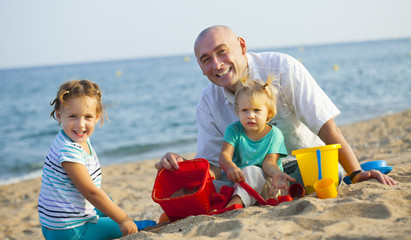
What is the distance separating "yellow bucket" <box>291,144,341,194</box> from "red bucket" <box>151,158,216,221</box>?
27.6 inches

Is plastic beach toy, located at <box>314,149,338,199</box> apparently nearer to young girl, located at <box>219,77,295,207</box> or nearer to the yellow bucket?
the yellow bucket

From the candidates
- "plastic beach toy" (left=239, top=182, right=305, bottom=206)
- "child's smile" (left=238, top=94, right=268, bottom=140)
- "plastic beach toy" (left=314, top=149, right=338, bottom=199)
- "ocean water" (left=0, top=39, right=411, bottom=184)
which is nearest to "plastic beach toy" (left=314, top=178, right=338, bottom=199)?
"plastic beach toy" (left=314, top=149, right=338, bottom=199)

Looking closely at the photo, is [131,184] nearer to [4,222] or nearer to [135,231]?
[4,222]

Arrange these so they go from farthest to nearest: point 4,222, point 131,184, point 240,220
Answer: point 131,184 → point 4,222 → point 240,220

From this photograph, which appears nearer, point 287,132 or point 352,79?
point 287,132

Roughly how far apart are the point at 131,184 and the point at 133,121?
7496mm

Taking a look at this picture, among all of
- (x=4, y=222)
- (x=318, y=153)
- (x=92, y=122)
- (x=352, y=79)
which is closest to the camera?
(x=318, y=153)

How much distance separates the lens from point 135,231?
2.92 metres

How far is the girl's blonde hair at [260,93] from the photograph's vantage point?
3.15m

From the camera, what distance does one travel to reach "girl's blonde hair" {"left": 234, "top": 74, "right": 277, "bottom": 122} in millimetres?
3148

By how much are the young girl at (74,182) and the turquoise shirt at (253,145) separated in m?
1.00

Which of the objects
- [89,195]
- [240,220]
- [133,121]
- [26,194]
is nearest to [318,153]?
[240,220]

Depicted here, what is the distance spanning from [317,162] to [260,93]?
69 centimetres

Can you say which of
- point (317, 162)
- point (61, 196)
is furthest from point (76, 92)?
point (317, 162)
